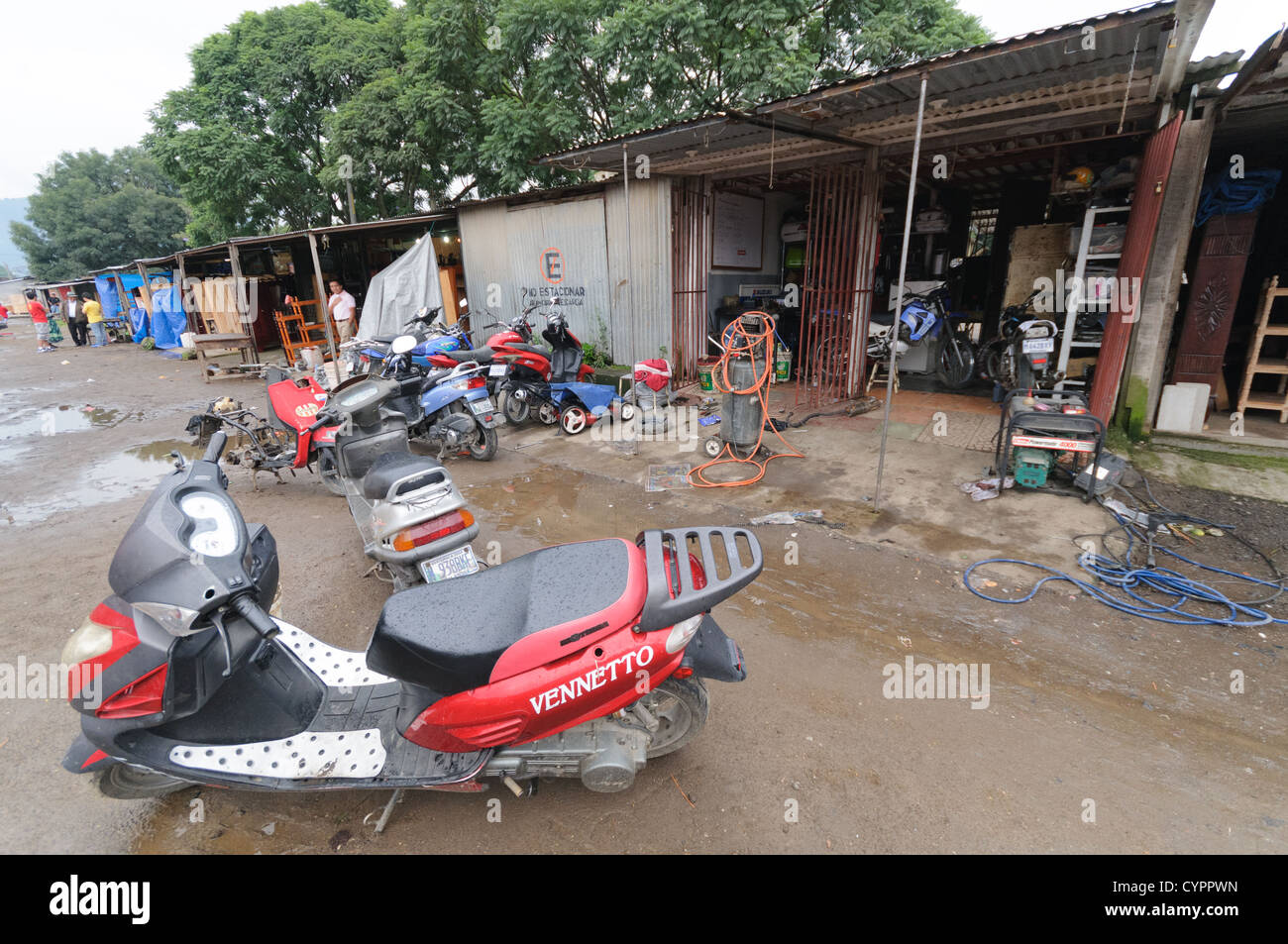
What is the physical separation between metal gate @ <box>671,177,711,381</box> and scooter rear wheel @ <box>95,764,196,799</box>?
7.24 m

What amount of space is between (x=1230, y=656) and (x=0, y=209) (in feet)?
1018

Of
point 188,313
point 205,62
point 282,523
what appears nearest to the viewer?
point 282,523

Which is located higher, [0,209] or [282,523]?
[0,209]

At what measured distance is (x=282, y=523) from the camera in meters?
4.82

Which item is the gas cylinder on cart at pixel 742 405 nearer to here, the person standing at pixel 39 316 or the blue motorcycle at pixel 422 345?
the blue motorcycle at pixel 422 345

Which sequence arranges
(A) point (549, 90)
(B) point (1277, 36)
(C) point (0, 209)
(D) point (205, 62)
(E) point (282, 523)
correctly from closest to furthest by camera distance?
1. (B) point (1277, 36)
2. (E) point (282, 523)
3. (A) point (549, 90)
4. (D) point (205, 62)
5. (C) point (0, 209)

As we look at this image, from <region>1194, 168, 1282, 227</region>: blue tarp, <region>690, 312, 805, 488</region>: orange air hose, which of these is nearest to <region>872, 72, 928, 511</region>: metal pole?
<region>690, 312, 805, 488</region>: orange air hose

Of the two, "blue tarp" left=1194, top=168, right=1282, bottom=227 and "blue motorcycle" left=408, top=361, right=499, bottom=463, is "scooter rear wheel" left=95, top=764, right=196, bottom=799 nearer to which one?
"blue motorcycle" left=408, top=361, right=499, bottom=463

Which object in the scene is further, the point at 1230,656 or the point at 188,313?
the point at 188,313

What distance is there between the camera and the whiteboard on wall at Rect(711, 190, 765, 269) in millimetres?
8742

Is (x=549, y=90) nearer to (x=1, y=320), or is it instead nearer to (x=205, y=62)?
(x=205, y=62)

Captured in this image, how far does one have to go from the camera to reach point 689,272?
8398mm

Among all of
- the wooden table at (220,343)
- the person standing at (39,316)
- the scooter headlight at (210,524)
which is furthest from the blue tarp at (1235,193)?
the person standing at (39,316)
